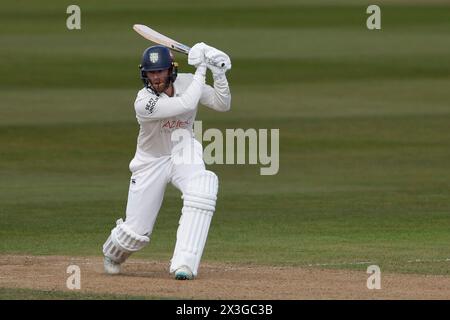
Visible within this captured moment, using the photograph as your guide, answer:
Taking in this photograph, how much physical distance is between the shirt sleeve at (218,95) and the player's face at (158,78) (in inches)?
13.6

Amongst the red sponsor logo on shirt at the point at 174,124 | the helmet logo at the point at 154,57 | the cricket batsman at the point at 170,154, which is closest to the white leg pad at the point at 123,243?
the cricket batsman at the point at 170,154

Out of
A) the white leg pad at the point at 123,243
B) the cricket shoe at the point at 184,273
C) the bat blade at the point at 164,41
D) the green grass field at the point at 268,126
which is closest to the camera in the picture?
the cricket shoe at the point at 184,273

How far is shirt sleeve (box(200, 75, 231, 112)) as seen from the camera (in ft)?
34.1

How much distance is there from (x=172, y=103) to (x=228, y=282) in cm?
152

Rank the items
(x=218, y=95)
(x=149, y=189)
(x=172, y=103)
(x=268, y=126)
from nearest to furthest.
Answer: (x=172, y=103), (x=149, y=189), (x=218, y=95), (x=268, y=126)

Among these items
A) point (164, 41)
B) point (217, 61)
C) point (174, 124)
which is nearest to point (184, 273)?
point (174, 124)

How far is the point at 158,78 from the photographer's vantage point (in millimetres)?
10266

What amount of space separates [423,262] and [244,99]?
1611 centimetres

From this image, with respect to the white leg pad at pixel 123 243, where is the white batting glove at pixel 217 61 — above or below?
above

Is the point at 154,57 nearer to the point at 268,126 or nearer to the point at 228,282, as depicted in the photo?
the point at 228,282

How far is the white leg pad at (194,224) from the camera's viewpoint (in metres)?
9.97

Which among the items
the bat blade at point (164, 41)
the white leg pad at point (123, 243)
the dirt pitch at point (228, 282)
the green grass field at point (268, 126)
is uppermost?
the green grass field at point (268, 126)

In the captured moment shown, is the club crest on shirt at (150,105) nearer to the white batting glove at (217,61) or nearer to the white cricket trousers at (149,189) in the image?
the white cricket trousers at (149,189)

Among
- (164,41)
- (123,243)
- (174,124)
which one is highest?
(164,41)
